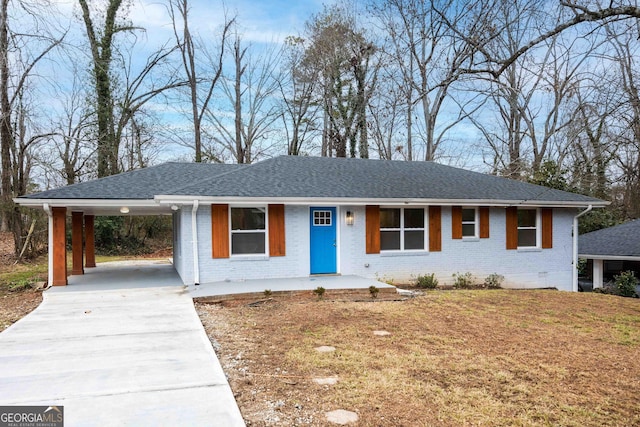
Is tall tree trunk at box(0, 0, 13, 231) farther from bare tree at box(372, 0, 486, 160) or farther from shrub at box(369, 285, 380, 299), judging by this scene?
shrub at box(369, 285, 380, 299)

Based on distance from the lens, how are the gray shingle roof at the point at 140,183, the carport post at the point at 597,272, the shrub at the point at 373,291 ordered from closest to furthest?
the shrub at the point at 373,291
the gray shingle roof at the point at 140,183
the carport post at the point at 597,272

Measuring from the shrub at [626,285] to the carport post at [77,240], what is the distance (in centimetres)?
1741

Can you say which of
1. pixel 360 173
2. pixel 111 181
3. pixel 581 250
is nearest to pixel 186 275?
pixel 111 181

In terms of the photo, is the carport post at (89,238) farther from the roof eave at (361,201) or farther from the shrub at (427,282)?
the shrub at (427,282)

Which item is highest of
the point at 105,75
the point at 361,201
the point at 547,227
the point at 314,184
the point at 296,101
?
the point at 105,75

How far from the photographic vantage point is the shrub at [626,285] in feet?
46.0

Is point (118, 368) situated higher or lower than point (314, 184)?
lower

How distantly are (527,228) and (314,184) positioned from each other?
22.8 feet

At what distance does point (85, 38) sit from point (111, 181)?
46.4 ft

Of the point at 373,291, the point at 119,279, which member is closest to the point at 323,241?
the point at 373,291

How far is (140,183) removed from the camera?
11453mm

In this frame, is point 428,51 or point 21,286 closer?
point 21,286

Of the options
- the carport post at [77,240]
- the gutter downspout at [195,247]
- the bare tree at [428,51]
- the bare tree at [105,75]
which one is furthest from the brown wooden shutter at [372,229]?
the bare tree at [105,75]

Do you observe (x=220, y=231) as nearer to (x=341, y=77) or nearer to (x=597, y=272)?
(x=597, y=272)
